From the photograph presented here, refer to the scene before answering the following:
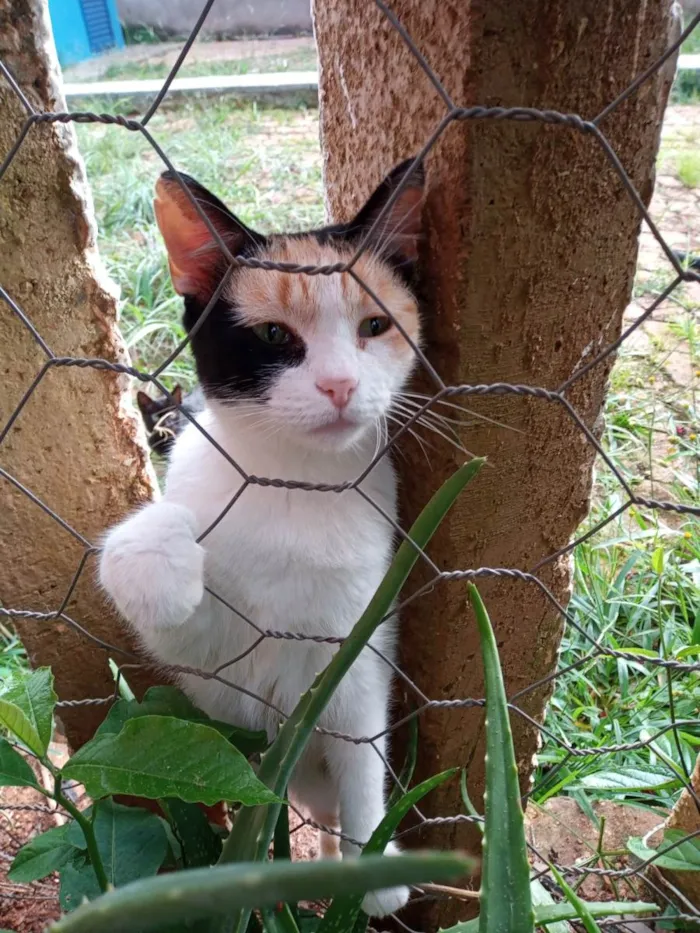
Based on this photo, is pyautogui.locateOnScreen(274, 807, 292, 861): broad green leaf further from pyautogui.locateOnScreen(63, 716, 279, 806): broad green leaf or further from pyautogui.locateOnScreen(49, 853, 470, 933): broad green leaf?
pyautogui.locateOnScreen(49, 853, 470, 933): broad green leaf

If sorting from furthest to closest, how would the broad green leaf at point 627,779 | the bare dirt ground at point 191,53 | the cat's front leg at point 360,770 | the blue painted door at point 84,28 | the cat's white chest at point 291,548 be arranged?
the blue painted door at point 84,28, the bare dirt ground at point 191,53, the broad green leaf at point 627,779, the cat's front leg at point 360,770, the cat's white chest at point 291,548

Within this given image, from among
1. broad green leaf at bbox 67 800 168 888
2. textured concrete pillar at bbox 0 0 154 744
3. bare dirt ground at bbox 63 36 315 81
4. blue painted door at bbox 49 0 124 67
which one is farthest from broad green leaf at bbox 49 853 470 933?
blue painted door at bbox 49 0 124 67

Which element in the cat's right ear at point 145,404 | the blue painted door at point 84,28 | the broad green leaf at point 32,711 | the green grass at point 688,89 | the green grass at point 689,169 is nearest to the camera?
the broad green leaf at point 32,711

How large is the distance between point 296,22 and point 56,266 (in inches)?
133

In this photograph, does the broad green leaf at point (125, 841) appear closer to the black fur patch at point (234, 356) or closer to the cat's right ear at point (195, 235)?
the black fur patch at point (234, 356)

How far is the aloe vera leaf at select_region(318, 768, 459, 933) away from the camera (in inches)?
26.5

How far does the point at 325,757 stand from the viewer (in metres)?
1.04

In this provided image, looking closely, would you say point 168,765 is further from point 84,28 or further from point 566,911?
point 84,28

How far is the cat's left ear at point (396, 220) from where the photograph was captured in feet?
2.21

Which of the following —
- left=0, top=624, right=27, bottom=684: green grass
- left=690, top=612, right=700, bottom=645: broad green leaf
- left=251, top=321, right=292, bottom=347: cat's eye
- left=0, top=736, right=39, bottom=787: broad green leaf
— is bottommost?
left=0, top=624, right=27, bottom=684: green grass

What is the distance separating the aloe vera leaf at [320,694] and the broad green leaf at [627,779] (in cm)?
72

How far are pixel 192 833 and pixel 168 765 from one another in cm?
24

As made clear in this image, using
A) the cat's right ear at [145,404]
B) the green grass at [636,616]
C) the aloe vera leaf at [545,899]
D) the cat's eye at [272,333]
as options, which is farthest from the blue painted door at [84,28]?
the aloe vera leaf at [545,899]

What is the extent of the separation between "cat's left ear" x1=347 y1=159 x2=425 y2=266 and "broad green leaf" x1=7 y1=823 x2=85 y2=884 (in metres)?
0.73
